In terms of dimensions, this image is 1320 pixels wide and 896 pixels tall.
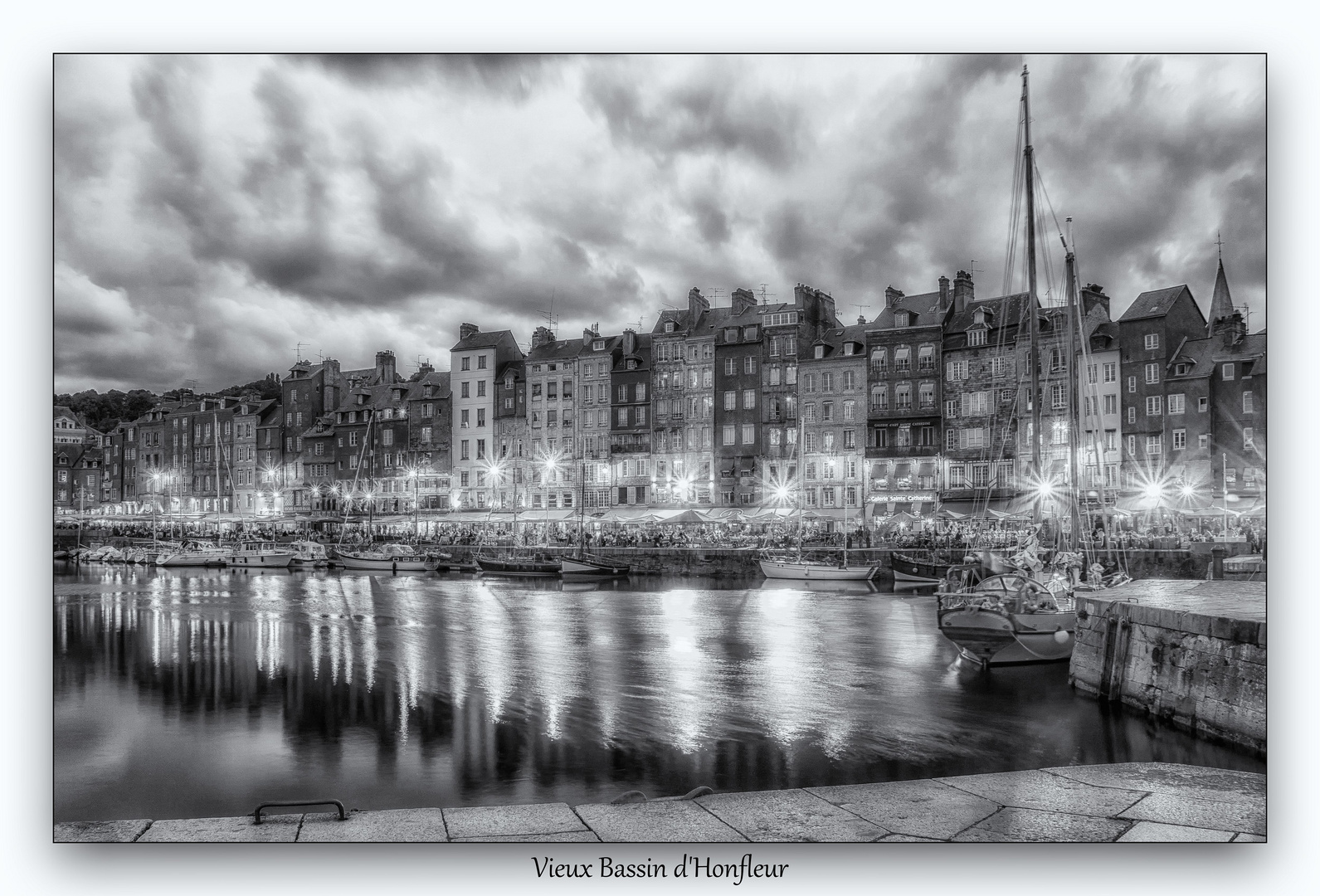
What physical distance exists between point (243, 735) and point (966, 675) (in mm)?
7971

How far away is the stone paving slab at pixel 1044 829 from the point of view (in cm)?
441

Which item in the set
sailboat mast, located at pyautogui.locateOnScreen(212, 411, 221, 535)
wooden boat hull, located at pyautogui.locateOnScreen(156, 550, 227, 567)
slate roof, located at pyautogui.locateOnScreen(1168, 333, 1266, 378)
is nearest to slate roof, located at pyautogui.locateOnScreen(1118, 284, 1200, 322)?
slate roof, located at pyautogui.locateOnScreen(1168, 333, 1266, 378)

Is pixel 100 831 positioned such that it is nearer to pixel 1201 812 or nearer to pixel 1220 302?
pixel 1201 812

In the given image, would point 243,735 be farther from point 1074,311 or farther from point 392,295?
point 1074,311

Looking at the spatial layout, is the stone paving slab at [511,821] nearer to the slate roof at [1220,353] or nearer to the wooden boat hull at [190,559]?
the slate roof at [1220,353]

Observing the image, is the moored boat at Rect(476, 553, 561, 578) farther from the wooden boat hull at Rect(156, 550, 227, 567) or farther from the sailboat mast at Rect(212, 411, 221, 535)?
the sailboat mast at Rect(212, 411, 221, 535)

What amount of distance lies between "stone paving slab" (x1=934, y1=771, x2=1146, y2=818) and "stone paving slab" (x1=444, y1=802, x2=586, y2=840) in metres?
2.03

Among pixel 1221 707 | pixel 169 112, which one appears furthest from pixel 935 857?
pixel 169 112

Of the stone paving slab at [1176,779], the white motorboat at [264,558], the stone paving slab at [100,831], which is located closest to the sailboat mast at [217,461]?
the stone paving slab at [100,831]

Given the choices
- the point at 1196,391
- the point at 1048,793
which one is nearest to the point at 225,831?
the point at 1048,793

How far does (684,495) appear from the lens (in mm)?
29484

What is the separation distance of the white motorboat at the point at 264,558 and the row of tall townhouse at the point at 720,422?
2062mm

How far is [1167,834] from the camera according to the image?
441 cm

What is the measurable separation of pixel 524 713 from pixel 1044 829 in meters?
5.61
